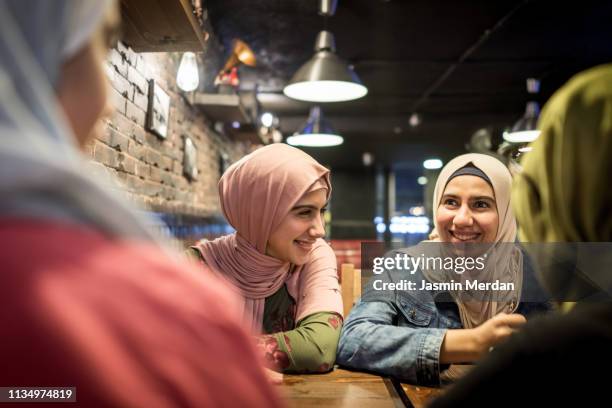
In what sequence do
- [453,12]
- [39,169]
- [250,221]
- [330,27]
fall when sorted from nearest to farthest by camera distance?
[39,169]
[250,221]
[453,12]
[330,27]

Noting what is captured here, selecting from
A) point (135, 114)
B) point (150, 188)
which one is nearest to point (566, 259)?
point (135, 114)

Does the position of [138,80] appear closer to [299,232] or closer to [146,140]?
[146,140]

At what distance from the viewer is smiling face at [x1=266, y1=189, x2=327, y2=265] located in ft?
5.12

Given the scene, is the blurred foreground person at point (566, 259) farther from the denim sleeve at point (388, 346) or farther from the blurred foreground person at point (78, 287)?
the denim sleeve at point (388, 346)

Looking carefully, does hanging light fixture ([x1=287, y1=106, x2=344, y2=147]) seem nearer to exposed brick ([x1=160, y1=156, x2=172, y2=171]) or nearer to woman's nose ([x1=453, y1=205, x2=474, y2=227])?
exposed brick ([x1=160, y1=156, x2=172, y2=171])

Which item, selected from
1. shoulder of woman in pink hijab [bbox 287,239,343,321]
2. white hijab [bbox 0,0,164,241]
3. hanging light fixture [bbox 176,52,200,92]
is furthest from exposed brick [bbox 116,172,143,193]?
white hijab [bbox 0,0,164,241]

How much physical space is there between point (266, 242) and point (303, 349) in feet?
1.28

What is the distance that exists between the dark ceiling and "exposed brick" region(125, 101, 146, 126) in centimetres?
111

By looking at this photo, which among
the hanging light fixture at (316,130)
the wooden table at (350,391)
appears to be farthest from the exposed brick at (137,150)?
the hanging light fixture at (316,130)

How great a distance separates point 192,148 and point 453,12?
110 inches

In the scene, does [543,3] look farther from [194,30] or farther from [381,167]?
[381,167]

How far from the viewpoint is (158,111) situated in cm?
314

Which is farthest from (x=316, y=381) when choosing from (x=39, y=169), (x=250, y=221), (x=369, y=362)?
(x=39, y=169)

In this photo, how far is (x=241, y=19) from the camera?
188 inches
